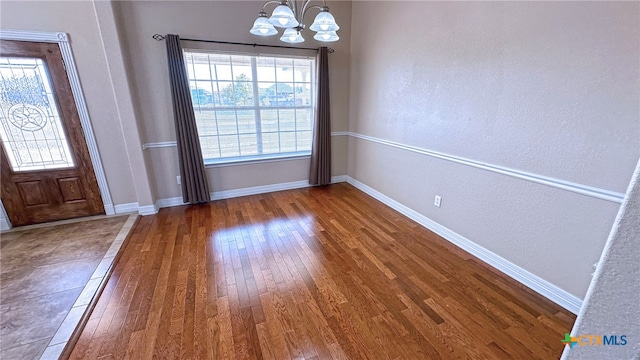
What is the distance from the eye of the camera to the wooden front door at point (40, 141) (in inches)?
102

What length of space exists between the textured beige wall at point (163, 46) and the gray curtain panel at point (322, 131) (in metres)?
0.23

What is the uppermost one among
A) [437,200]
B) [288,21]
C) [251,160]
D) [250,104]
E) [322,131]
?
[288,21]

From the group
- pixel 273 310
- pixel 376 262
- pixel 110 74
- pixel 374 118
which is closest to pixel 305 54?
pixel 374 118

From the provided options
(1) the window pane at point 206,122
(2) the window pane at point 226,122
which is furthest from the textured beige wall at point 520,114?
(1) the window pane at point 206,122

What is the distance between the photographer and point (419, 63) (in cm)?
275

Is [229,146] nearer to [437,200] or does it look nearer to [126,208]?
[126,208]

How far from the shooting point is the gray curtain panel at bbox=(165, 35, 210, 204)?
298 centimetres

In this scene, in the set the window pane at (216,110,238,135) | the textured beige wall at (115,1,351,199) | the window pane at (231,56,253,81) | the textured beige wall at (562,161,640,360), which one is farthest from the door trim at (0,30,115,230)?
the textured beige wall at (562,161,640,360)

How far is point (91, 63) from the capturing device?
108 inches

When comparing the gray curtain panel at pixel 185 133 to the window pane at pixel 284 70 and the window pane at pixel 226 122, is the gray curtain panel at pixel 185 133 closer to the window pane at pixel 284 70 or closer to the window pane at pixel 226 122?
the window pane at pixel 226 122

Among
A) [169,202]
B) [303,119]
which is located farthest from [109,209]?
[303,119]

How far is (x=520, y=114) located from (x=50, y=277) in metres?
3.91

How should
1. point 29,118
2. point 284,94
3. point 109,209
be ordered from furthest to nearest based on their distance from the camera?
point 284,94
point 109,209
point 29,118

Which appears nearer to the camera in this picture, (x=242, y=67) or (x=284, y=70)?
(x=242, y=67)
